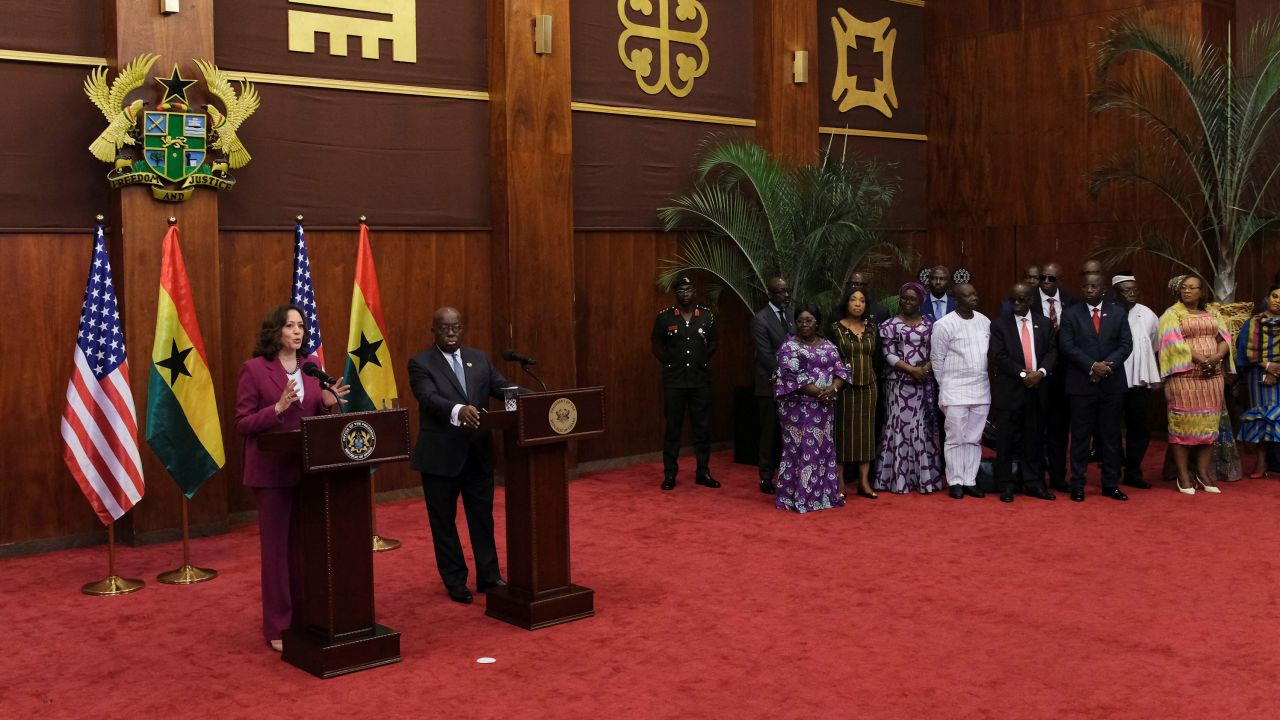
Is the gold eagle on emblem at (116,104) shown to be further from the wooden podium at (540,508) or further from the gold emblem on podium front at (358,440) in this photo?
the gold emblem on podium front at (358,440)

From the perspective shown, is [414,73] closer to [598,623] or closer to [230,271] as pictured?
[230,271]

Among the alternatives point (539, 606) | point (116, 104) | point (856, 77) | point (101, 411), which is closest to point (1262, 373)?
point (856, 77)

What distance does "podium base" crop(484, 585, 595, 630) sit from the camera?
5.84 m

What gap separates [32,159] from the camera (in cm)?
764

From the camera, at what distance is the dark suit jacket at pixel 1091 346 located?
28.4 ft

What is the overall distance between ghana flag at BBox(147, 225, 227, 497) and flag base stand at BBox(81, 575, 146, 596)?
57 centimetres

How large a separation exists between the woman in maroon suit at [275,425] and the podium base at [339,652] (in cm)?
25

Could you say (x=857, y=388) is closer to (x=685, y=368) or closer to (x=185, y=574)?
(x=685, y=368)

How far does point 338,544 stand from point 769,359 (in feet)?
15.1

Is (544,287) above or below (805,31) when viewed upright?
below

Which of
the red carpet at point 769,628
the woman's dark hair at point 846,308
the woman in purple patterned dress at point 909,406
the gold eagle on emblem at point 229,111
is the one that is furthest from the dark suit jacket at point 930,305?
the gold eagle on emblem at point 229,111

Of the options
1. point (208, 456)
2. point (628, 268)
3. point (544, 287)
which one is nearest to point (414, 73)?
point (544, 287)

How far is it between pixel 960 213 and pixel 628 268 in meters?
4.20

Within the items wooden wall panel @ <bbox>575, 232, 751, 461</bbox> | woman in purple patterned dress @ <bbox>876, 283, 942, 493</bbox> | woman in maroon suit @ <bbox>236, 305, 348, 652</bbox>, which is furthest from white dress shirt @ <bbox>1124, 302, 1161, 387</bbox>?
woman in maroon suit @ <bbox>236, 305, 348, 652</bbox>
